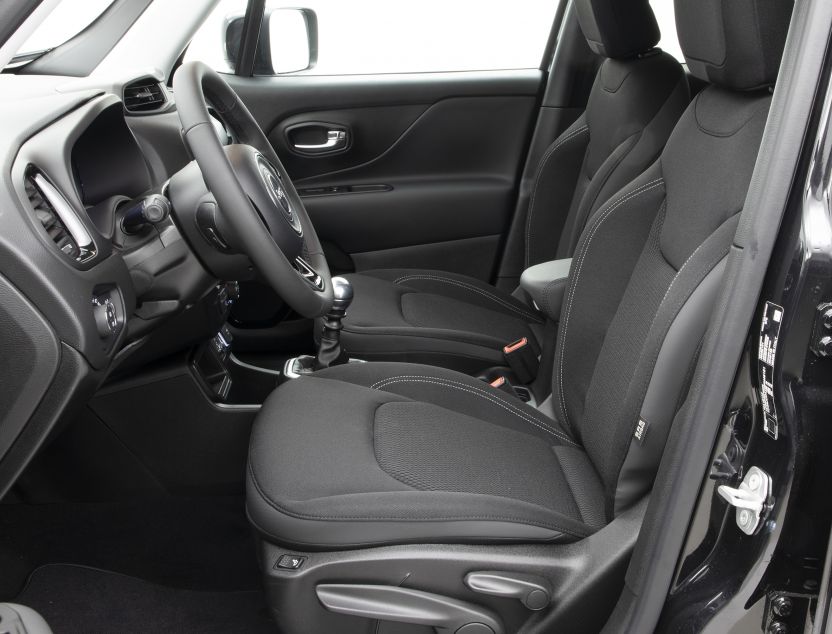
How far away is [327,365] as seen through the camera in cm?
178

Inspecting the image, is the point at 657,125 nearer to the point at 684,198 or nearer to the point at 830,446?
the point at 684,198

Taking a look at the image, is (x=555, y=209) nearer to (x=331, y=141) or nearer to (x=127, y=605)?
(x=331, y=141)

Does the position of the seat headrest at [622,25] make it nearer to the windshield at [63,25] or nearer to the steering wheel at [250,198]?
the steering wheel at [250,198]

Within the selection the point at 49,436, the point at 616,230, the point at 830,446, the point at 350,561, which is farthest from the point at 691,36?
the point at 49,436

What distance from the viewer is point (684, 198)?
1321 millimetres

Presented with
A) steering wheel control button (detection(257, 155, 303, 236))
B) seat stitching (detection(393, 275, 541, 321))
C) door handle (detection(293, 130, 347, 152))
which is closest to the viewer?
steering wheel control button (detection(257, 155, 303, 236))

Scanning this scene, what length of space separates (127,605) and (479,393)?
2.60 ft

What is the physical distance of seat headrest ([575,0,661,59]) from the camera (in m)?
1.82

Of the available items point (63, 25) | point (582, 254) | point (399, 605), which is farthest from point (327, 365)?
point (63, 25)

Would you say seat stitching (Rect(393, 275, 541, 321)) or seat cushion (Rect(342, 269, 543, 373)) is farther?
seat stitching (Rect(393, 275, 541, 321))

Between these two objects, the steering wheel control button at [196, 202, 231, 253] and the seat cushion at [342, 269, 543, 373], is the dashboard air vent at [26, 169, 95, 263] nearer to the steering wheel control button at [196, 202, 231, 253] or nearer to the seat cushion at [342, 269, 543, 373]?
the steering wheel control button at [196, 202, 231, 253]

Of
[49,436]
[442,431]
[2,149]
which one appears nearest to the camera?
[2,149]

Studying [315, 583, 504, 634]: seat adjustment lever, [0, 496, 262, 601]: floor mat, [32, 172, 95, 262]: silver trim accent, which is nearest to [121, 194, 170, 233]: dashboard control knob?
[32, 172, 95, 262]: silver trim accent

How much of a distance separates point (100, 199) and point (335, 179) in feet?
3.84
